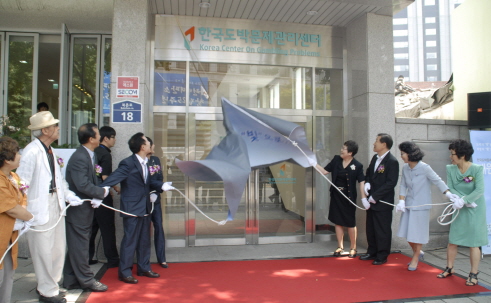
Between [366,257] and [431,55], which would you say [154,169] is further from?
[431,55]

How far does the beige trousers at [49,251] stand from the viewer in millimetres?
3775

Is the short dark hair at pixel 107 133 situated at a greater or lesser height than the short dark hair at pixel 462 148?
greater

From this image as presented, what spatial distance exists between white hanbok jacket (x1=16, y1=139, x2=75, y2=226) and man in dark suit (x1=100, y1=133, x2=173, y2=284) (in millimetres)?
701

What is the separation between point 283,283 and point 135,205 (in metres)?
1.99

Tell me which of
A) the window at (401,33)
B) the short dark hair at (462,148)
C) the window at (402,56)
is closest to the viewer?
the short dark hair at (462,148)

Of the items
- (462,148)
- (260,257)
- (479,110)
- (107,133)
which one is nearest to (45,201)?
(107,133)

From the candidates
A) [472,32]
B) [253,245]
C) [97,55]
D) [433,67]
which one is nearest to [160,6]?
[97,55]

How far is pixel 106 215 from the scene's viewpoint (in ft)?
16.6

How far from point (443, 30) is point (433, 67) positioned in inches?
399

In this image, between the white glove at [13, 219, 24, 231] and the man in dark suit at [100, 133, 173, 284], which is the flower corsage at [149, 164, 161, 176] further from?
the white glove at [13, 219, 24, 231]

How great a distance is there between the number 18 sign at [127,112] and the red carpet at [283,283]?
6.93ft

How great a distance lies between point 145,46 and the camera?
5.66 meters

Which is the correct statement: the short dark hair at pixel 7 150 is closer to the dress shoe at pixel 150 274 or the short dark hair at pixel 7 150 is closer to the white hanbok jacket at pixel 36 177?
the white hanbok jacket at pixel 36 177

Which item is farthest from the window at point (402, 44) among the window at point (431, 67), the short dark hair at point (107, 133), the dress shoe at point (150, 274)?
the dress shoe at point (150, 274)
